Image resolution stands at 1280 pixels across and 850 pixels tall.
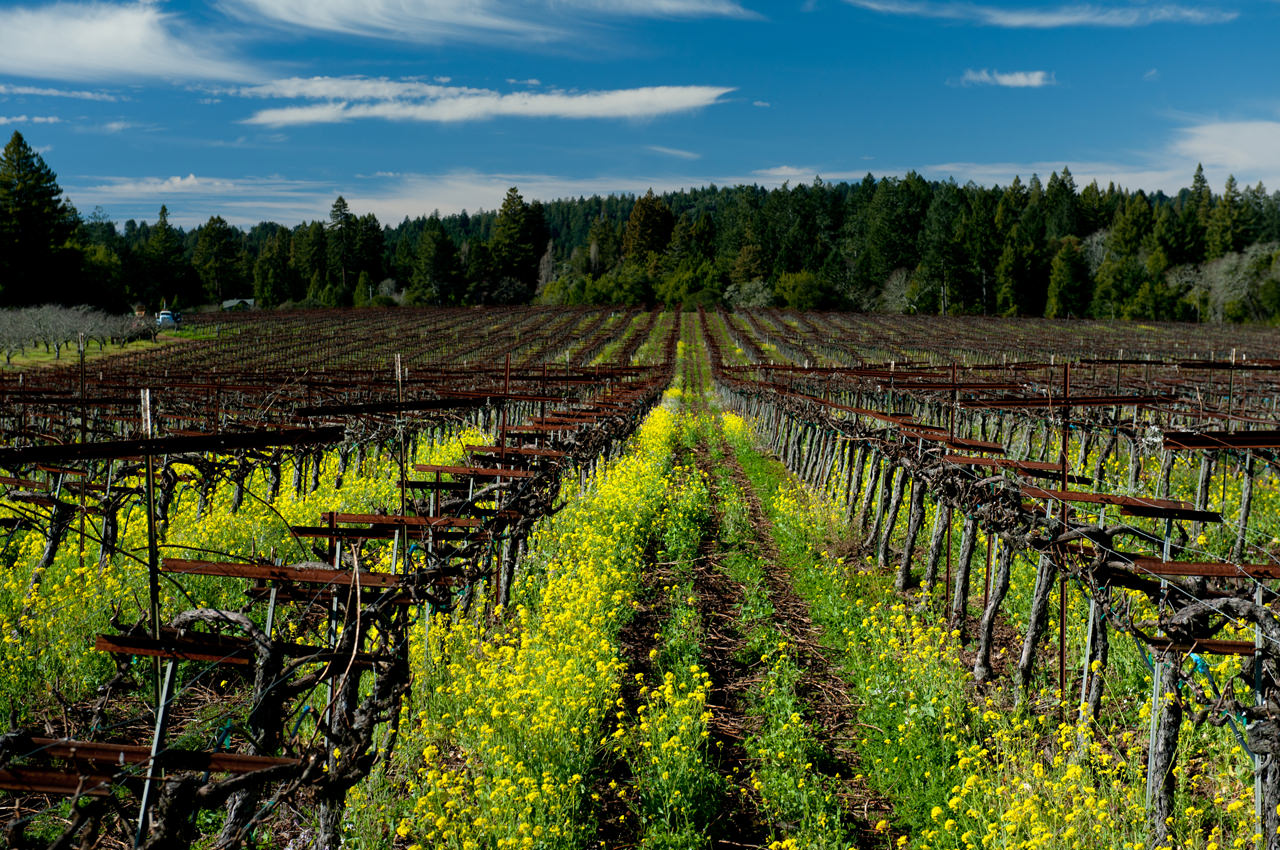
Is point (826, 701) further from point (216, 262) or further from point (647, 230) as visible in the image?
point (647, 230)

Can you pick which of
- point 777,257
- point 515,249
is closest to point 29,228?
point 515,249

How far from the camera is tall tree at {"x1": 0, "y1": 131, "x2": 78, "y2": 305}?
6669 cm

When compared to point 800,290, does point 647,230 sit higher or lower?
higher

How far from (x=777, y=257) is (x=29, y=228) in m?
87.0

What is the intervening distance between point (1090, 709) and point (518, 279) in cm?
12420

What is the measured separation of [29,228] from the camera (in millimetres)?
68812

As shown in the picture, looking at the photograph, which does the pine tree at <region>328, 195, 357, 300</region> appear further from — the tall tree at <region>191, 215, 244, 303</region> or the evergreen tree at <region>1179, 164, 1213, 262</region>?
the evergreen tree at <region>1179, 164, 1213, 262</region>

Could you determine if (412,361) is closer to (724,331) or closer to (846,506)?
(724,331)

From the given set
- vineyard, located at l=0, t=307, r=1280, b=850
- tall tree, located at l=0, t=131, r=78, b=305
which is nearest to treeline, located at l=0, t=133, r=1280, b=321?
tall tree, located at l=0, t=131, r=78, b=305

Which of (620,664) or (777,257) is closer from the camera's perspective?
(620,664)

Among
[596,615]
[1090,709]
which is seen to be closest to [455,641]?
[596,615]

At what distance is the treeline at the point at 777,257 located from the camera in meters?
84.4

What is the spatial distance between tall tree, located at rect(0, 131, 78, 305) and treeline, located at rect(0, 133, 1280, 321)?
0.42 ft

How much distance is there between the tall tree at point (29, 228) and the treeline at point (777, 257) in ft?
0.42
